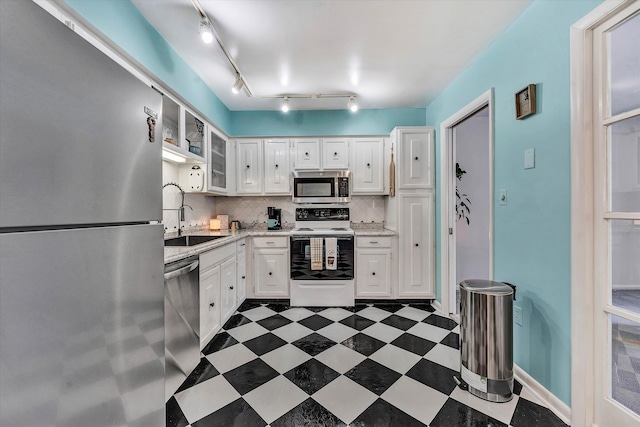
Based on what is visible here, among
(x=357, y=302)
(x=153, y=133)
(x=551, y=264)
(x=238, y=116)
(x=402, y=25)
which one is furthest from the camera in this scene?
(x=238, y=116)

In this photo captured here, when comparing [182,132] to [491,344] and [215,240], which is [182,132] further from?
[491,344]

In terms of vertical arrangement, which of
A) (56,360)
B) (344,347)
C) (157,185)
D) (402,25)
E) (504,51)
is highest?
(402,25)

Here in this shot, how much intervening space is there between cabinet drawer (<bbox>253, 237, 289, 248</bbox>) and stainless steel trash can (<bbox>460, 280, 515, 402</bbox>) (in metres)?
2.13

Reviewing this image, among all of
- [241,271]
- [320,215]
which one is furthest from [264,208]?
[241,271]

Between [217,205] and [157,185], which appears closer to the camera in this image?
[157,185]

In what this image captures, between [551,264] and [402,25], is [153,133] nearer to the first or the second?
[402,25]

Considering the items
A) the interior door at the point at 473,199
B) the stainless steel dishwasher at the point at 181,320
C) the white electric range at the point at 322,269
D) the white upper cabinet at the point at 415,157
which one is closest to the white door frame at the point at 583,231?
the white upper cabinet at the point at 415,157

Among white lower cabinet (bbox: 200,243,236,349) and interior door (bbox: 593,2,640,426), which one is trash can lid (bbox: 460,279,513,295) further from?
white lower cabinet (bbox: 200,243,236,349)

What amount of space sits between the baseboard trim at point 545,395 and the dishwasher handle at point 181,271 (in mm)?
2398

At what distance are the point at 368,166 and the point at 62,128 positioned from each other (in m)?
3.20

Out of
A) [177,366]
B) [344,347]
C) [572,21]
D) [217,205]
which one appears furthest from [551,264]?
[217,205]

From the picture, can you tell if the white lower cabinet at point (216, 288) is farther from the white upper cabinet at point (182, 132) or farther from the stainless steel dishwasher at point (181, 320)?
the white upper cabinet at point (182, 132)

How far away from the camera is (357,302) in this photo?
3.29 meters

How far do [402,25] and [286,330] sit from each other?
9.17 ft
